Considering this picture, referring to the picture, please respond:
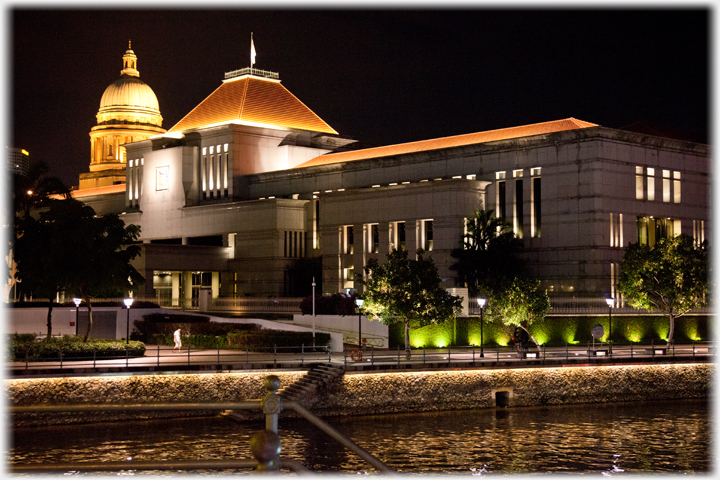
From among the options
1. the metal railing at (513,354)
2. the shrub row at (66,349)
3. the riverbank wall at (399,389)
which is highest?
the shrub row at (66,349)

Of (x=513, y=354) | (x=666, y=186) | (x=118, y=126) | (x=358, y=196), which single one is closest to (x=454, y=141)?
(x=358, y=196)

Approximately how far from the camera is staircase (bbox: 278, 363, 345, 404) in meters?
43.0

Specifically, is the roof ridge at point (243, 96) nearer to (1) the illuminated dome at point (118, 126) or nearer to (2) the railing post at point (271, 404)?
(1) the illuminated dome at point (118, 126)

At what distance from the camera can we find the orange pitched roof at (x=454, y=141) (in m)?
76.4

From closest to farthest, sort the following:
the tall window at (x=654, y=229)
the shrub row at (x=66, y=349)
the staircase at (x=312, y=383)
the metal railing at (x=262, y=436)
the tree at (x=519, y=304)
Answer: the metal railing at (x=262, y=436) < the staircase at (x=312, y=383) < the shrub row at (x=66, y=349) < the tree at (x=519, y=304) < the tall window at (x=654, y=229)

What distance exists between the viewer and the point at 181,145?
3986 inches

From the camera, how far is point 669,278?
197 feet

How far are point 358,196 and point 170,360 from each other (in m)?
36.6

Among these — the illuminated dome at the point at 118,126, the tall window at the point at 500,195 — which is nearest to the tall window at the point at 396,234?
the tall window at the point at 500,195

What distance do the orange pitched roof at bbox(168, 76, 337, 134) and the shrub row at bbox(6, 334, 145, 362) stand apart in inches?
2092

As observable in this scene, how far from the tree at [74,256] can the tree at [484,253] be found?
24.0 meters

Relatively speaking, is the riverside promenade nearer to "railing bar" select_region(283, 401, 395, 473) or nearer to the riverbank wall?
the riverbank wall

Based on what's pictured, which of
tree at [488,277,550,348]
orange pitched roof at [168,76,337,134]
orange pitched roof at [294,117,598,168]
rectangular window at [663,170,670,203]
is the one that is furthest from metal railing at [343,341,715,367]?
orange pitched roof at [168,76,337,134]

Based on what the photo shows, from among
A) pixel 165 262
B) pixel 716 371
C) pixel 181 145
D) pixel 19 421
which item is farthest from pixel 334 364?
pixel 181 145
